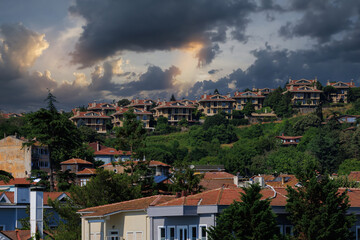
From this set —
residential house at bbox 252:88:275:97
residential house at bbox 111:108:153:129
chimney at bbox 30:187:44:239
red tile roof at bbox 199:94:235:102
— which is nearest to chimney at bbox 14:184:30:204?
chimney at bbox 30:187:44:239

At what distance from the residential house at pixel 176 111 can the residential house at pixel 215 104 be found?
4188 mm

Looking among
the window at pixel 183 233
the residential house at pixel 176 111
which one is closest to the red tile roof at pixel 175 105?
the residential house at pixel 176 111

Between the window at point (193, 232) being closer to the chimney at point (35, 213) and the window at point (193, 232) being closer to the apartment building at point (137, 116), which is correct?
the chimney at point (35, 213)

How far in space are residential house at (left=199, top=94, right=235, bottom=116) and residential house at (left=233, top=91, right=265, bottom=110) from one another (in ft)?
8.16

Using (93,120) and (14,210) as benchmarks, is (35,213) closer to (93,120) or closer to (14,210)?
(14,210)

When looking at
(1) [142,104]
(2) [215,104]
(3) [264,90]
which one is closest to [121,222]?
(2) [215,104]

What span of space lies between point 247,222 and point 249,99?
144 meters

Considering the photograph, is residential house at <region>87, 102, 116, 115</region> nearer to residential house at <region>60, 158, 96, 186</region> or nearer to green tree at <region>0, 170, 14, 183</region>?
residential house at <region>60, 158, 96, 186</region>

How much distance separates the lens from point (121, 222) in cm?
3691

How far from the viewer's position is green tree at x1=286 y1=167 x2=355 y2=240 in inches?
1248

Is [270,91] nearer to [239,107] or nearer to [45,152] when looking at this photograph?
[239,107]

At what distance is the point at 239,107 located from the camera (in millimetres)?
174250

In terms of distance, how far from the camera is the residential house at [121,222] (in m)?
36.0

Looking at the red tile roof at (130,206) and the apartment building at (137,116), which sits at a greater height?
the apartment building at (137,116)
